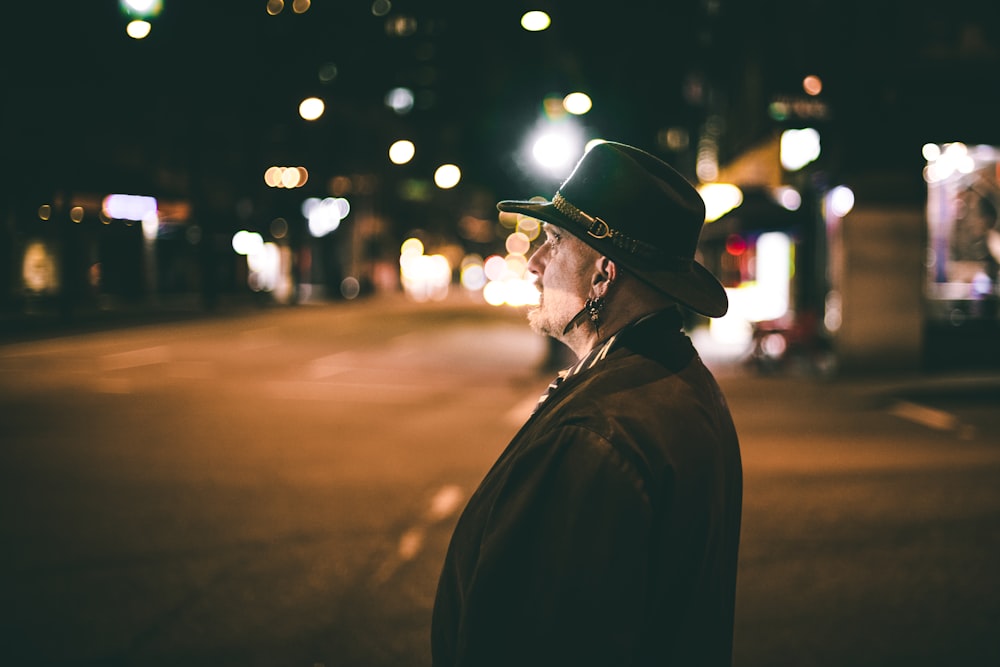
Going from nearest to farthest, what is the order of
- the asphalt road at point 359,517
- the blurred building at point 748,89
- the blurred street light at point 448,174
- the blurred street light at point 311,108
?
the asphalt road at point 359,517
the blurred building at point 748,89
the blurred street light at point 311,108
the blurred street light at point 448,174

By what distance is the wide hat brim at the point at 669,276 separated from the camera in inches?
70.2

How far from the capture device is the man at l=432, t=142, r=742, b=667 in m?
1.53

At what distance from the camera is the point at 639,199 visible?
1804mm

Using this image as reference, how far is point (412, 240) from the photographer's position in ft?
262

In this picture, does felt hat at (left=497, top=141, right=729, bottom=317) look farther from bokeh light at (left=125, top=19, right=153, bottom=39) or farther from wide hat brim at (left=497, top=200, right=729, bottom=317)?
bokeh light at (left=125, top=19, right=153, bottom=39)

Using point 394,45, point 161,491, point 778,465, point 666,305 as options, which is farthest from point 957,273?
point 666,305

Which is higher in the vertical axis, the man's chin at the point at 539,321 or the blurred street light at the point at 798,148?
the blurred street light at the point at 798,148

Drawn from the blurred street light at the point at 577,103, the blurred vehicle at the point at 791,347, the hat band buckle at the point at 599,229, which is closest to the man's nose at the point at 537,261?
the hat band buckle at the point at 599,229

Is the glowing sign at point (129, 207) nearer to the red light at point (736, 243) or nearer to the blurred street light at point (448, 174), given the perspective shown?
the blurred street light at point (448, 174)

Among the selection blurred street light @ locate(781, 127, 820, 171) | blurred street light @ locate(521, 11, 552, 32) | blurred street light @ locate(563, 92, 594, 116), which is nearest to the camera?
blurred street light @ locate(521, 11, 552, 32)

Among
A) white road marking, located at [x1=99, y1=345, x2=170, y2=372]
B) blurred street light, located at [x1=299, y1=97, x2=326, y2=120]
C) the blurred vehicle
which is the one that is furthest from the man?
blurred street light, located at [x1=299, y1=97, x2=326, y2=120]

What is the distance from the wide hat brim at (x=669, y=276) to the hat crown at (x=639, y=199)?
0.12 feet

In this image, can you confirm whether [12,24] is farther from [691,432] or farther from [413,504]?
[691,432]

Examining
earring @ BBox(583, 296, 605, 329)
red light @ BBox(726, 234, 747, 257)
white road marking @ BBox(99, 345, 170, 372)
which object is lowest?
white road marking @ BBox(99, 345, 170, 372)
